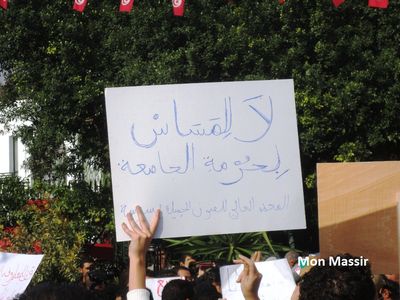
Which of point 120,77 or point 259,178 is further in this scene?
point 120,77

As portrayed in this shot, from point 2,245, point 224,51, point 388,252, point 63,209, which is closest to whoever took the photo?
point 388,252

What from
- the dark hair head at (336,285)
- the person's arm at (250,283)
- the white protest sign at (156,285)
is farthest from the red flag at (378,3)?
the dark hair head at (336,285)

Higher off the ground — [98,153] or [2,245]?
[98,153]

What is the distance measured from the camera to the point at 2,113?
15250 mm

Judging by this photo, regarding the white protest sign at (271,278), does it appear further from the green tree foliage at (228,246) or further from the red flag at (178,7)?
the green tree foliage at (228,246)

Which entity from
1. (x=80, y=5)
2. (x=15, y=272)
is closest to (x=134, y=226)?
(x=15, y=272)

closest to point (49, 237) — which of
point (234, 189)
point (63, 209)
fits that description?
point (63, 209)

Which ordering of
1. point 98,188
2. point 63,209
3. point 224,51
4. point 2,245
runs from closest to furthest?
point 2,245
point 224,51
point 63,209
point 98,188

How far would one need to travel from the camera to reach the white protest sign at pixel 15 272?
4.97m

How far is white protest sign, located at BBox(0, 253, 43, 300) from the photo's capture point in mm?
4969

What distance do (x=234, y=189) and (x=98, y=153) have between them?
10603 mm

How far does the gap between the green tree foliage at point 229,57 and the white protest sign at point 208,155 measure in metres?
8.09

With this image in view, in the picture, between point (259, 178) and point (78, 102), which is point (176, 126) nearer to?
point (259, 178)

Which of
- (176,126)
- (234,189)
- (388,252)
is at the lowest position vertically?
(388,252)
